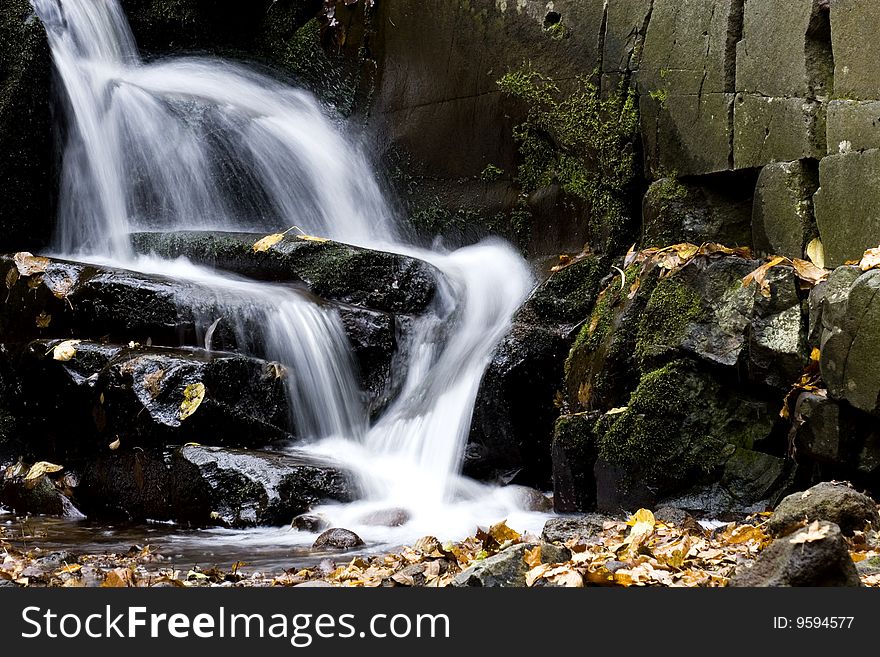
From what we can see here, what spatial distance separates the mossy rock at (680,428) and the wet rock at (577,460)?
0.19m

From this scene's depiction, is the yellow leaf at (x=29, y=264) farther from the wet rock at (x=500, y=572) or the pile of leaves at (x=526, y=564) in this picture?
the wet rock at (x=500, y=572)

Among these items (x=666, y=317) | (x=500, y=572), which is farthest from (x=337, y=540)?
(x=666, y=317)

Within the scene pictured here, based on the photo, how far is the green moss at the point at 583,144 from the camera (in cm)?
743

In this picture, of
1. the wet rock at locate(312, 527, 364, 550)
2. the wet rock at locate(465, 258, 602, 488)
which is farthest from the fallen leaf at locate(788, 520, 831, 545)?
the wet rock at locate(465, 258, 602, 488)

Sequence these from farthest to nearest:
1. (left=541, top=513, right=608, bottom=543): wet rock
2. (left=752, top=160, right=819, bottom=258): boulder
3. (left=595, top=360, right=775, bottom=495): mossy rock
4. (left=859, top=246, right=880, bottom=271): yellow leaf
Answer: (left=752, top=160, right=819, bottom=258): boulder < (left=595, top=360, right=775, bottom=495): mossy rock < (left=859, top=246, right=880, bottom=271): yellow leaf < (left=541, top=513, right=608, bottom=543): wet rock

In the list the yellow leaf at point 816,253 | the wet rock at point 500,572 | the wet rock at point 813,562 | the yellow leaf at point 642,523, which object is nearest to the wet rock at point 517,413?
the yellow leaf at point 816,253

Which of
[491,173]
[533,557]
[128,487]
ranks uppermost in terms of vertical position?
[491,173]

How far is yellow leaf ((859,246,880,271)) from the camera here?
470cm

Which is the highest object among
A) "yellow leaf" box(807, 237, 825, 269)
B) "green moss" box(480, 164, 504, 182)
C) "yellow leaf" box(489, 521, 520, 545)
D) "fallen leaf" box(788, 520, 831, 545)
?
"green moss" box(480, 164, 504, 182)

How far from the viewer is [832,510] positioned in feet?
12.5

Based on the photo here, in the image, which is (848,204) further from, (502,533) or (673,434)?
(502,533)

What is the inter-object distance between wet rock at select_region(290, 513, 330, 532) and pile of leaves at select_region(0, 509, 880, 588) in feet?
3.01

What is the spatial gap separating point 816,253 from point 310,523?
3186 millimetres

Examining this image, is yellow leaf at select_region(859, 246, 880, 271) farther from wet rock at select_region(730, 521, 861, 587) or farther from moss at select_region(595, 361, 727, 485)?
wet rock at select_region(730, 521, 861, 587)
